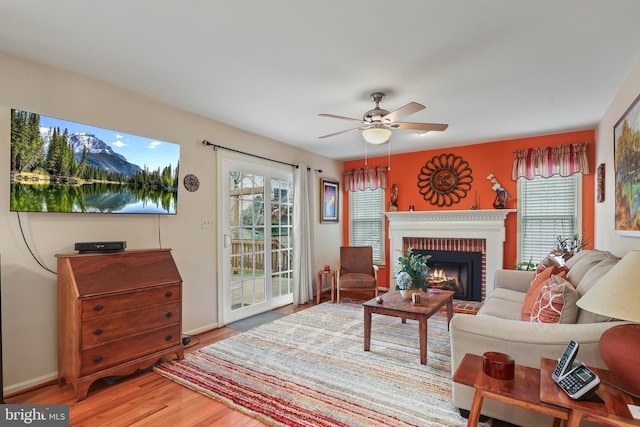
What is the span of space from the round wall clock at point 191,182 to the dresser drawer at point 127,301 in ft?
3.75

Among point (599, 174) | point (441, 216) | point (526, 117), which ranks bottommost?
point (441, 216)

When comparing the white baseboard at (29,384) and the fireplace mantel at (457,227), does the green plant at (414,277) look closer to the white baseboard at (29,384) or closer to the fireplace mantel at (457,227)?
the fireplace mantel at (457,227)

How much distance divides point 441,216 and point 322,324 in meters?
2.61

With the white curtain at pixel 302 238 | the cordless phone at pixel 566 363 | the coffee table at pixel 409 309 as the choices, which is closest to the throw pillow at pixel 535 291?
the coffee table at pixel 409 309

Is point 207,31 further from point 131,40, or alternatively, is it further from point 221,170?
point 221,170

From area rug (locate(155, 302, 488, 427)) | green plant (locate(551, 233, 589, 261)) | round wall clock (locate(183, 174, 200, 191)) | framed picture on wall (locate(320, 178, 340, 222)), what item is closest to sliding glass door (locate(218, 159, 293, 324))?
round wall clock (locate(183, 174, 200, 191))

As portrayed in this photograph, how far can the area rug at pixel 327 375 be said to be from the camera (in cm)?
212

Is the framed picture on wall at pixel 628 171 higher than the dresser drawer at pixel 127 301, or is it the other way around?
the framed picture on wall at pixel 628 171

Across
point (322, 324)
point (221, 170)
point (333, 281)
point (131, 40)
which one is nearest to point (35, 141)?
point (131, 40)

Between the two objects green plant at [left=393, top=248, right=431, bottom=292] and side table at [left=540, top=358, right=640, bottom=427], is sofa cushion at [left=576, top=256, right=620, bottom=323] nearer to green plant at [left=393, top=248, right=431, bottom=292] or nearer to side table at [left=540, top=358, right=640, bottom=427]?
side table at [left=540, top=358, right=640, bottom=427]

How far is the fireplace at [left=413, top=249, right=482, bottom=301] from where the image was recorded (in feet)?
16.3

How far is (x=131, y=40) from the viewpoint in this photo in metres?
2.16

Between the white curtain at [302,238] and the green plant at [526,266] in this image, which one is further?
the white curtain at [302,238]

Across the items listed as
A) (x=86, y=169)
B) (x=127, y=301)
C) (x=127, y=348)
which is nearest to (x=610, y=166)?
(x=127, y=301)
